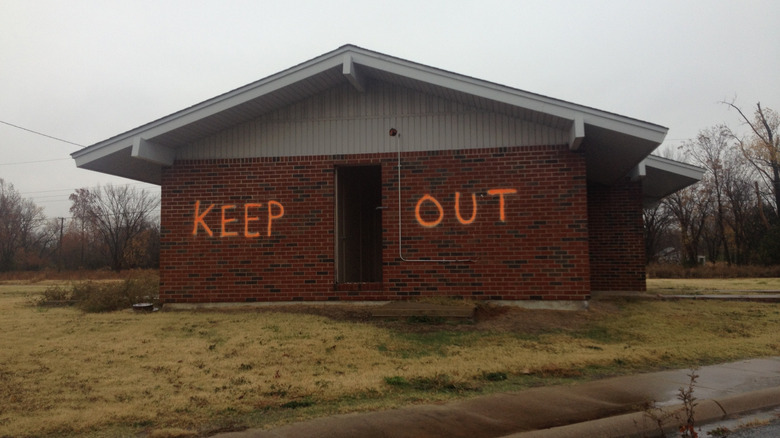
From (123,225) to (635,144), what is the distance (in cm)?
5776

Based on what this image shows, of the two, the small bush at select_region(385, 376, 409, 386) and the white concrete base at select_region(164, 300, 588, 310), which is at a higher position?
the white concrete base at select_region(164, 300, 588, 310)

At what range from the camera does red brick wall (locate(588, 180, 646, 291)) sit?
14359mm

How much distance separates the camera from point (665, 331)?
861 cm

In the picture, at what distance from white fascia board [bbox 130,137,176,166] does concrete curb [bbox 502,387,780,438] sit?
28.9ft

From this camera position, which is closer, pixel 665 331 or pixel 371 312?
pixel 665 331

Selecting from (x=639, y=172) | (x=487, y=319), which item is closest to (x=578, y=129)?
(x=487, y=319)

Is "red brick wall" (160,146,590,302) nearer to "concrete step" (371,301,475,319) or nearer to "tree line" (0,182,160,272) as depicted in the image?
"concrete step" (371,301,475,319)

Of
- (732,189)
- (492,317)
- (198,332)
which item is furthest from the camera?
(732,189)

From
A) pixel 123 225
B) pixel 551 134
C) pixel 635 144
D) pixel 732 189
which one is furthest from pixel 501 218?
pixel 123 225

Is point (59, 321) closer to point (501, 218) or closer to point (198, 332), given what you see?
point (198, 332)

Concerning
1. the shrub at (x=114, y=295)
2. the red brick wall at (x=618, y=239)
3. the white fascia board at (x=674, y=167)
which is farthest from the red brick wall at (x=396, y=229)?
the red brick wall at (x=618, y=239)

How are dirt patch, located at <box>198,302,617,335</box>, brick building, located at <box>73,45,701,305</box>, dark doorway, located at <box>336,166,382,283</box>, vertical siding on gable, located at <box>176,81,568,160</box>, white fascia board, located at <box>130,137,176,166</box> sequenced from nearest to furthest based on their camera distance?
dirt patch, located at <box>198,302,617,335</box>
brick building, located at <box>73,45,701,305</box>
white fascia board, located at <box>130,137,176,166</box>
vertical siding on gable, located at <box>176,81,568,160</box>
dark doorway, located at <box>336,166,382,283</box>

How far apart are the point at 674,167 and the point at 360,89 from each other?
27.0 ft

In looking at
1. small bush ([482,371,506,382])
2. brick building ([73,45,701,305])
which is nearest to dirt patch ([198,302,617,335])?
brick building ([73,45,701,305])
